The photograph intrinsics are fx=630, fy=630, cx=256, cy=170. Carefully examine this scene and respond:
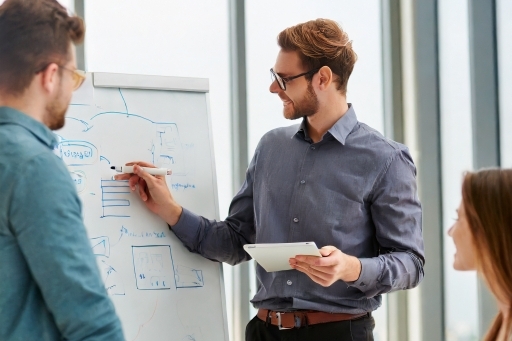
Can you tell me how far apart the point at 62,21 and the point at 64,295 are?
614 mm

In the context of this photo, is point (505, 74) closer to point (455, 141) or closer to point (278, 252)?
point (455, 141)

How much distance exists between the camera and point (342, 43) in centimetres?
249

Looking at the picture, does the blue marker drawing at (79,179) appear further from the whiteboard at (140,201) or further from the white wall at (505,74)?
the white wall at (505,74)

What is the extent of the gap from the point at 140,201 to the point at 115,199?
9 cm

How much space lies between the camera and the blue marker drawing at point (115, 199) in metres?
2.31

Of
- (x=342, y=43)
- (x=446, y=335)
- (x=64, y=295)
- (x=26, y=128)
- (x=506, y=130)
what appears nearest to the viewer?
(x=64, y=295)

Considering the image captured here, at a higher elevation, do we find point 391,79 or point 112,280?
point 391,79

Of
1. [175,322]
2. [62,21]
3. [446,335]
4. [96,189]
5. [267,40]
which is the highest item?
[267,40]

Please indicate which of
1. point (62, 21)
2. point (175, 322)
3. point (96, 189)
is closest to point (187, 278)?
point (175, 322)

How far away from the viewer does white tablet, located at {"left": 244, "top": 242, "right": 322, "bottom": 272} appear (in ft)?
6.33

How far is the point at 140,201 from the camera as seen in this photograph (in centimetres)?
237

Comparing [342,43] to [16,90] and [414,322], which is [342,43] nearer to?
[16,90]

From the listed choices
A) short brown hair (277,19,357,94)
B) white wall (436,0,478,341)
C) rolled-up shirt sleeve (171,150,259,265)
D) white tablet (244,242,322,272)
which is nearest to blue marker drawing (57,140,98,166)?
rolled-up shirt sleeve (171,150,259,265)

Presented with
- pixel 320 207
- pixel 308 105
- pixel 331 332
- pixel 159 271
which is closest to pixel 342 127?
pixel 308 105
